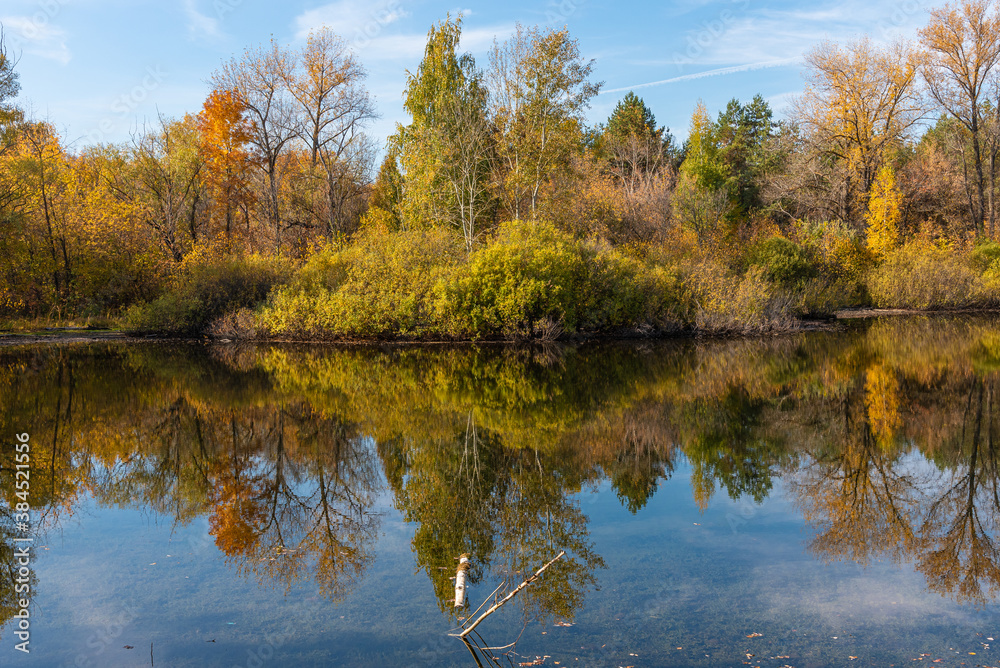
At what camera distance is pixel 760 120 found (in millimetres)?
61188

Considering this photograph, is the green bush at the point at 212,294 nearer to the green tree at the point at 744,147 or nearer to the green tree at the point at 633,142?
the green tree at the point at 633,142

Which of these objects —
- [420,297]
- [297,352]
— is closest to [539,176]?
[420,297]

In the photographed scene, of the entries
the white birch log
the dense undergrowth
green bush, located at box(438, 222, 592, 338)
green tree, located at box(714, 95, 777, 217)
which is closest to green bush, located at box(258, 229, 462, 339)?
the dense undergrowth

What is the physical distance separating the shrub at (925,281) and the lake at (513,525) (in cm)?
2358

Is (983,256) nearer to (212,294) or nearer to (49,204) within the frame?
(212,294)

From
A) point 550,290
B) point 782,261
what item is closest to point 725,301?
point 782,261

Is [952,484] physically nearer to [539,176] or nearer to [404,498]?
[404,498]

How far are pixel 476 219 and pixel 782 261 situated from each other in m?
13.7

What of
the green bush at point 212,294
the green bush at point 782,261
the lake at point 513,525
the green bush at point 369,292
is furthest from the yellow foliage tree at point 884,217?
the green bush at point 212,294

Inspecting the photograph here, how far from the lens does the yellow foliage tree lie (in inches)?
1451

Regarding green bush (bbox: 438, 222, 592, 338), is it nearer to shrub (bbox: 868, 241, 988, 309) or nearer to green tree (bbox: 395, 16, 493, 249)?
green tree (bbox: 395, 16, 493, 249)

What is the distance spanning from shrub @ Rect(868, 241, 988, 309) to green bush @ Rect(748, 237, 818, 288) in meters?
6.69

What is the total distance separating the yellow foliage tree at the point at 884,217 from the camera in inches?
1451

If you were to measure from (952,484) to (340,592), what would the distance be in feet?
21.7
